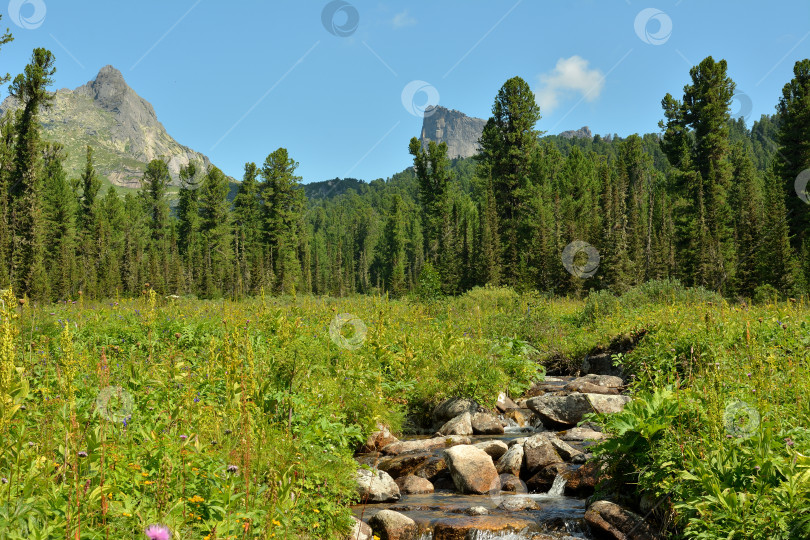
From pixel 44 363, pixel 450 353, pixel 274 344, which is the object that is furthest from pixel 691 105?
pixel 44 363

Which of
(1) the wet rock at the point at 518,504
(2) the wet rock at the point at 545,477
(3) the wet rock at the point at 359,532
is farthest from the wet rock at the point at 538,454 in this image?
(3) the wet rock at the point at 359,532

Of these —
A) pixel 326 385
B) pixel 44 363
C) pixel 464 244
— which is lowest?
pixel 326 385

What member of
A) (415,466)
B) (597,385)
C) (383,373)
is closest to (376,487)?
(415,466)

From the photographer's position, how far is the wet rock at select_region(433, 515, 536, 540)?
566 centimetres

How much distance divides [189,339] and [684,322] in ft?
32.5

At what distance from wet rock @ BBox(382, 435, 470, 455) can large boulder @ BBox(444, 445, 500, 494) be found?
906 mm

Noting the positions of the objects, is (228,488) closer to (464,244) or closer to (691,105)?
(691,105)

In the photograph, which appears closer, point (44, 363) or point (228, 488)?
point (228, 488)

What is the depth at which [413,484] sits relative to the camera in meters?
7.17

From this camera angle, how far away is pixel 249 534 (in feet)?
10.7

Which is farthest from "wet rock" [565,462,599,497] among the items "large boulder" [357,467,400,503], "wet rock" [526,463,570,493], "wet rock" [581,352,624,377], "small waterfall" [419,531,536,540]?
"wet rock" [581,352,624,377]

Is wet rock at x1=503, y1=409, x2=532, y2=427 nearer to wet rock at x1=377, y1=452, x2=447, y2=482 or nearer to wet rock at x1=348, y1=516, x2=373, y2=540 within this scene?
wet rock at x1=377, y1=452, x2=447, y2=482

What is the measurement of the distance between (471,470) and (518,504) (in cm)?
85

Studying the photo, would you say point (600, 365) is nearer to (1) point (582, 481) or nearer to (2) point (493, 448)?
(2) point (493, 448)
